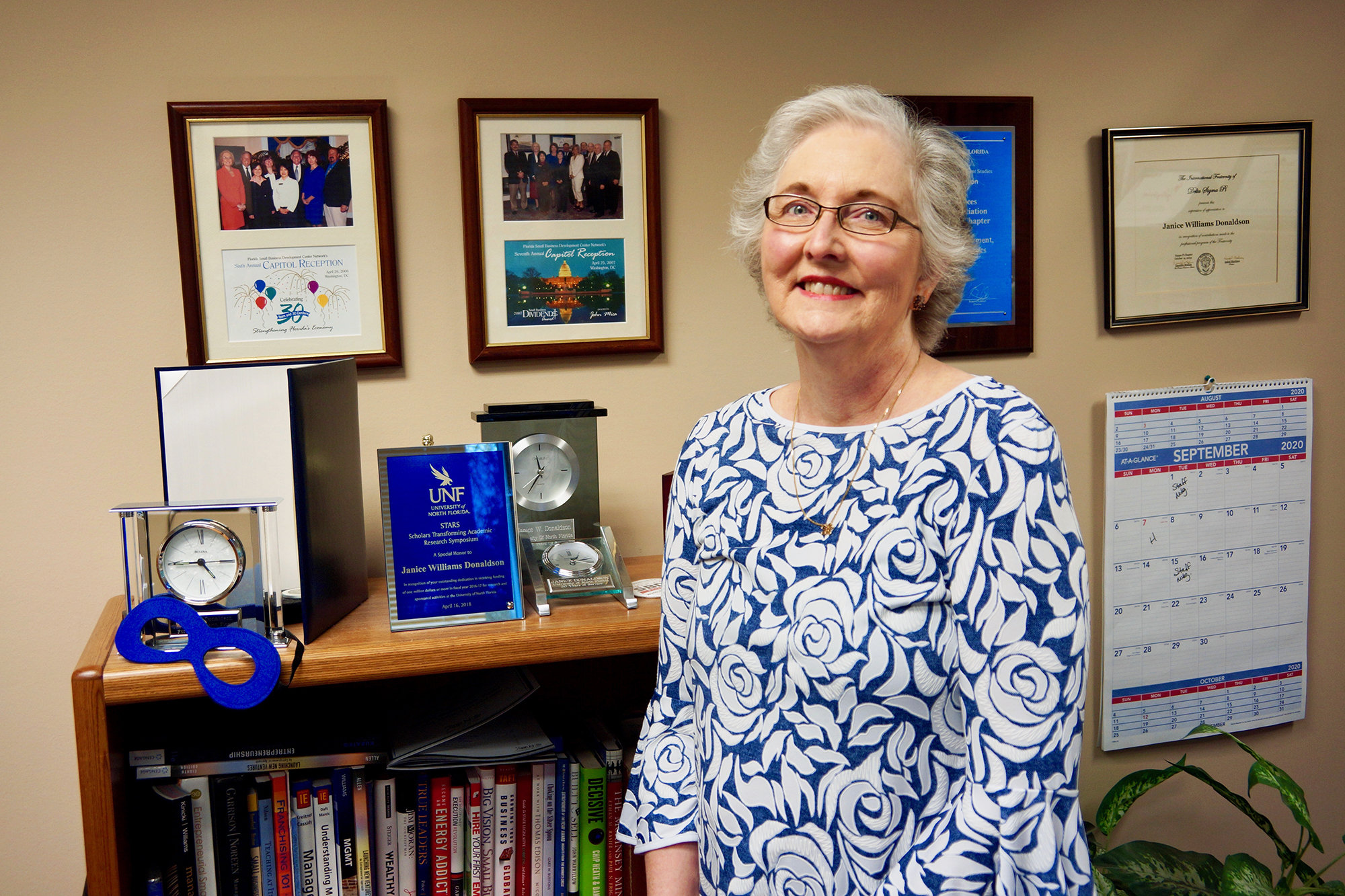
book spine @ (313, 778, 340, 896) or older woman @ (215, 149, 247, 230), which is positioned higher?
older woman @ (215, 149, 247, 230)

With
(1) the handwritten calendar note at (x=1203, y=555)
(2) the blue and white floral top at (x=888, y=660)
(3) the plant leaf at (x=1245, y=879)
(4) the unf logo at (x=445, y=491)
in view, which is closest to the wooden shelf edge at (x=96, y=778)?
(4) the unf logo at (x=445, y=491)

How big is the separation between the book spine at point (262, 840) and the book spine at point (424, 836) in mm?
194

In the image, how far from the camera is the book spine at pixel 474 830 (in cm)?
138

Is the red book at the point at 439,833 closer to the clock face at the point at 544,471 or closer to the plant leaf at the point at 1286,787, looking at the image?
the clock face at the point at 544,471

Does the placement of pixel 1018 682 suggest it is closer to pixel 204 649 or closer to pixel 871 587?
pixel 871 587

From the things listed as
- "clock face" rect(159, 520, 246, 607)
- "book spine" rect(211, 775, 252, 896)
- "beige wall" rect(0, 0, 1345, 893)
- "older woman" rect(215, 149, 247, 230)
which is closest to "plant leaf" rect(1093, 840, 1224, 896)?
"beige wall" rect(0, 0, 1345, 893)

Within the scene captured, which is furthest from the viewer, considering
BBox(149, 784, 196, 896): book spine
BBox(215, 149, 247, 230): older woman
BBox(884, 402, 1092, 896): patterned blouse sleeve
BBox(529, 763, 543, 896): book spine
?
BBox(215, 149, 247, 230): older woman

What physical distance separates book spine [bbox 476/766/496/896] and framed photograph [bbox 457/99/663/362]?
67 centimetres

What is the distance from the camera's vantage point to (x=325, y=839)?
4.43 feet

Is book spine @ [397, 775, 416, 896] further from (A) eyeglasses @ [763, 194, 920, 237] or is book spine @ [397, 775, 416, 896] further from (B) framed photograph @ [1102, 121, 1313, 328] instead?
(B) framed photograph @ [1102, 121, 1313, 328]

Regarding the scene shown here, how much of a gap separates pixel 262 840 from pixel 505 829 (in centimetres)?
33

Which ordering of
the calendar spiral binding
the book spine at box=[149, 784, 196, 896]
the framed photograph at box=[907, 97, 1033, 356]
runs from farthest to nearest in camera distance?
the calendar spiral binding
the framed photograph at box=[907, 97, 1033, 356]
the book spine at box=[149, 784, 196, 896]

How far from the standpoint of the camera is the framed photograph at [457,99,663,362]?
160 cm

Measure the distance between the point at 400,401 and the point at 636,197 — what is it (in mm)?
531
